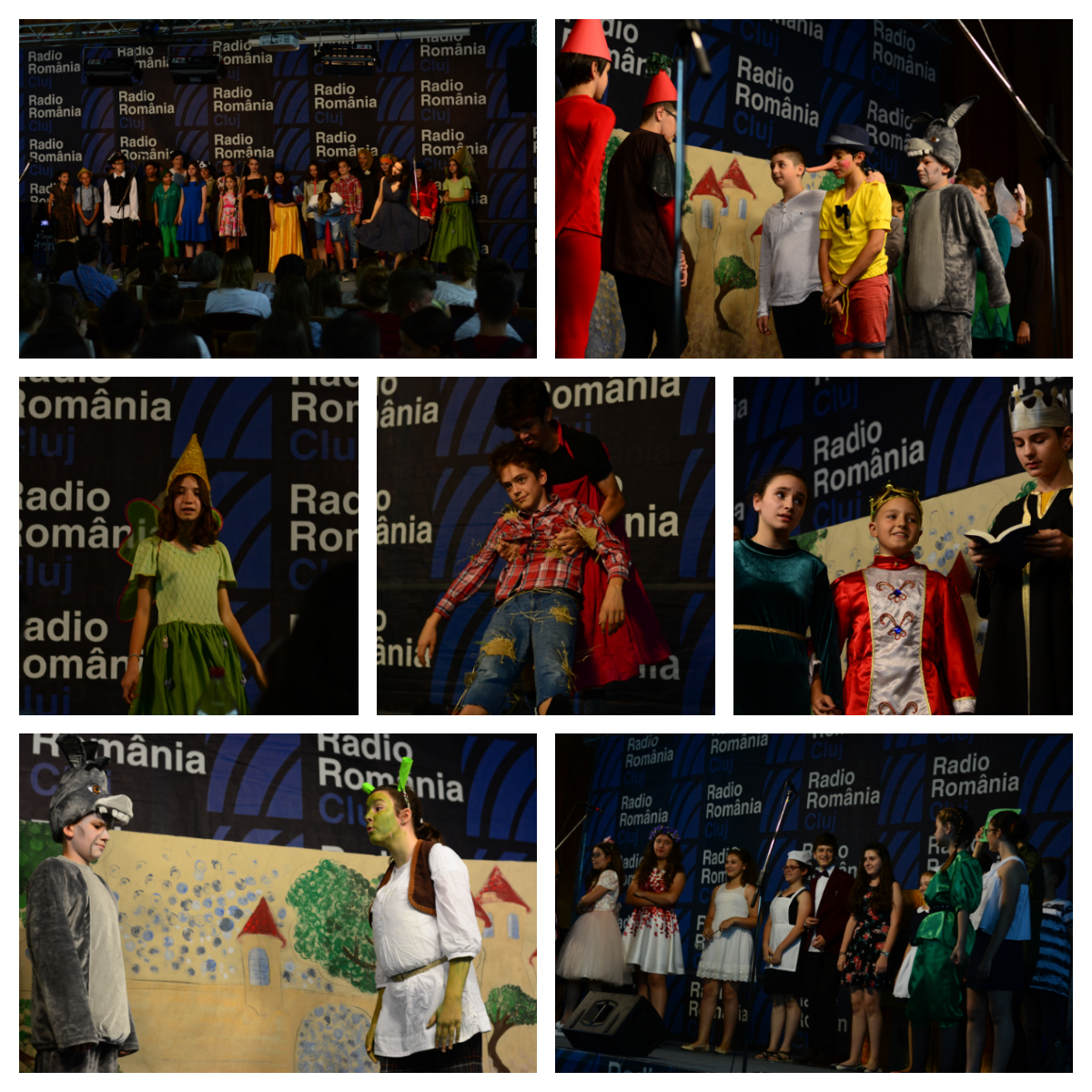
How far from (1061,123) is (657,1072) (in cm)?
315

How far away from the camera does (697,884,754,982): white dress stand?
379 centimetres

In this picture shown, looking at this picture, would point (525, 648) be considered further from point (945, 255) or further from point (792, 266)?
point (945, 255)

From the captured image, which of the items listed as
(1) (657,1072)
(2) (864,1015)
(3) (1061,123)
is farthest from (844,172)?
(1) (657,1072)

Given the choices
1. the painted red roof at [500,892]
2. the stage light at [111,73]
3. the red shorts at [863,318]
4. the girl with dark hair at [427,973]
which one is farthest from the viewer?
the stage light at [111,73]

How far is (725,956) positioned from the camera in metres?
3.79

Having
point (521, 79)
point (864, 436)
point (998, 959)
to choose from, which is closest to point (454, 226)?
point (521, 79)

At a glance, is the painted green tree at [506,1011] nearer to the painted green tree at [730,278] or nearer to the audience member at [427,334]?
the audience member at [427,334]

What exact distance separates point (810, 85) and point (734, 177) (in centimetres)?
37

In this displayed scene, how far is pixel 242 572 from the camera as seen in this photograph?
3.78 m

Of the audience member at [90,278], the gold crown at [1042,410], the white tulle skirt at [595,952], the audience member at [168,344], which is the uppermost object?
the audience member at [90,278]

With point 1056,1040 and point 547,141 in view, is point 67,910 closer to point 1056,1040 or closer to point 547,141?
point 547,141

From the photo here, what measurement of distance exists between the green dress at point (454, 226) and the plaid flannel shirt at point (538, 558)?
0.85 m

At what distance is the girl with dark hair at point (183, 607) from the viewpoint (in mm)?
3748

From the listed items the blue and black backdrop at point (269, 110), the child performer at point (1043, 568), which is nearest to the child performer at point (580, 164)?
the blue and black backdrop at point (269, 110)
